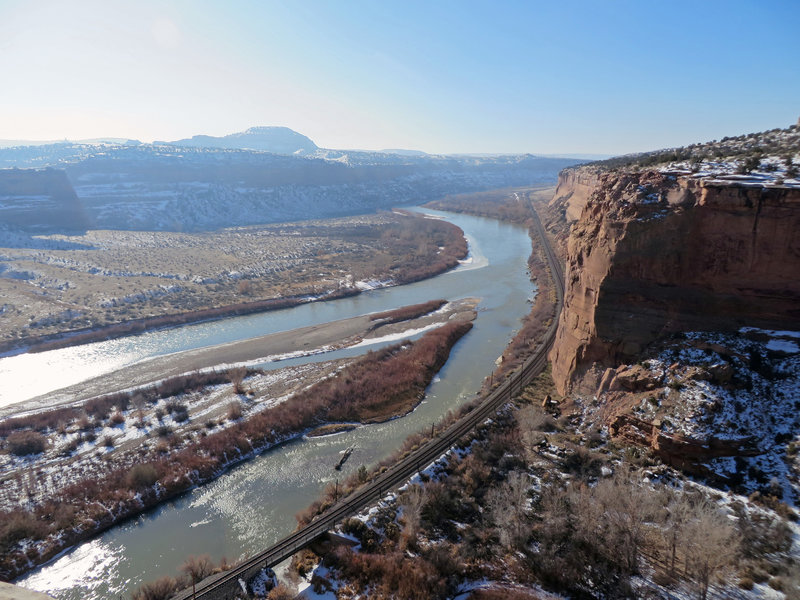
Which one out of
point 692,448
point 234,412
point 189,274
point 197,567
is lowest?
point 197,567

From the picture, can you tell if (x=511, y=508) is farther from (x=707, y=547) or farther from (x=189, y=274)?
(x=189, y=274)

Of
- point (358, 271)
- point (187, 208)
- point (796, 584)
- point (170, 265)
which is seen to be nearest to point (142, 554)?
point (796, 584)

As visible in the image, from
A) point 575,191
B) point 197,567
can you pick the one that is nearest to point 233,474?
point 197,567

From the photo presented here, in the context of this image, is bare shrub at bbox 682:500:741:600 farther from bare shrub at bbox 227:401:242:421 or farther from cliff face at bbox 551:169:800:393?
bare shrub at bbox 227:401:242:421

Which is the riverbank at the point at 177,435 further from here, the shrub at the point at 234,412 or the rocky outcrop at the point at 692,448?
the rocky outcrop at the point at 692,448

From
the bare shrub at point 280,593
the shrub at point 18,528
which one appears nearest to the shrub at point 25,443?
the shrub at point 18,528

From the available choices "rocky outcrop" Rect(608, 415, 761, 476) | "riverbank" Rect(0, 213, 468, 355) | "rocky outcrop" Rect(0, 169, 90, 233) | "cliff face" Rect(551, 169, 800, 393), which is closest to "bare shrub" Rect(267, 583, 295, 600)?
"rocky outcrop" Rect(608, 415, 761, 476)
